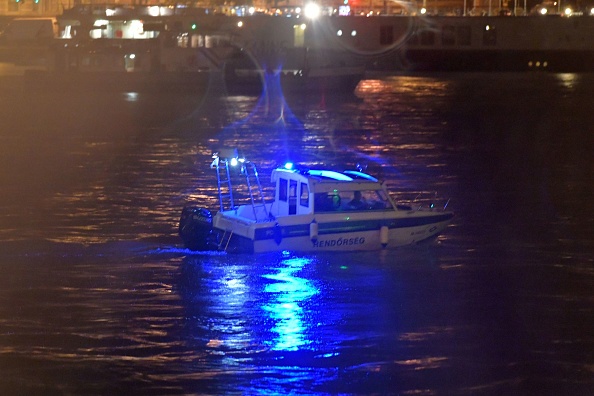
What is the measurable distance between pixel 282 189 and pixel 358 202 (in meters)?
1.28

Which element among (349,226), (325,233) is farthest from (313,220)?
(349,226)

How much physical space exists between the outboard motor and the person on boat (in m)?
2.29

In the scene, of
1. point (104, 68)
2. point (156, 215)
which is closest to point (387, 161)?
point (156, 215)

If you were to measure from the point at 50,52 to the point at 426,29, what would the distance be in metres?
34.1

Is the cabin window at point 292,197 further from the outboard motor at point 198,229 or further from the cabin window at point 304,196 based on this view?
the outboard motor at point 198,229

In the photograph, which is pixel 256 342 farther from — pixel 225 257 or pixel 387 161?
pixel 387 161

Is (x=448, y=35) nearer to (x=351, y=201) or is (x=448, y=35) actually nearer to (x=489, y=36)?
(x=489, y=36)

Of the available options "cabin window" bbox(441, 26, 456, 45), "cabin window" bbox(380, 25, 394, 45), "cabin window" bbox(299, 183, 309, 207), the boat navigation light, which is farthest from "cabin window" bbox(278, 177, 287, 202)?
"cabin window" bbox(441, 26, 456, 45)

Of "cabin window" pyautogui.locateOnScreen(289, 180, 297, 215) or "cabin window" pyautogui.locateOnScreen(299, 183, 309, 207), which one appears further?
"cabin window" pyautogui.locateOnScreen(289, 180, 297, 215)

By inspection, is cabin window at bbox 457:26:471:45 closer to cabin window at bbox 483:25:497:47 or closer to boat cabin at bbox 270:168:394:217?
cabin window at bbox 483:25:497:47

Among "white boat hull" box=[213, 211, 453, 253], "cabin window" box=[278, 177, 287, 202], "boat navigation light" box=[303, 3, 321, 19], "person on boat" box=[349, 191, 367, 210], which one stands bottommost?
"white boat hull" box=[213, 211, 453, 253]

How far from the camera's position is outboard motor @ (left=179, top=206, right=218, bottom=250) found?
16016 mm

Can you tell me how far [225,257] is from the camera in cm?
1609

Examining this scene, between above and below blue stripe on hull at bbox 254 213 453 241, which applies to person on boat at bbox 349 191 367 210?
above
